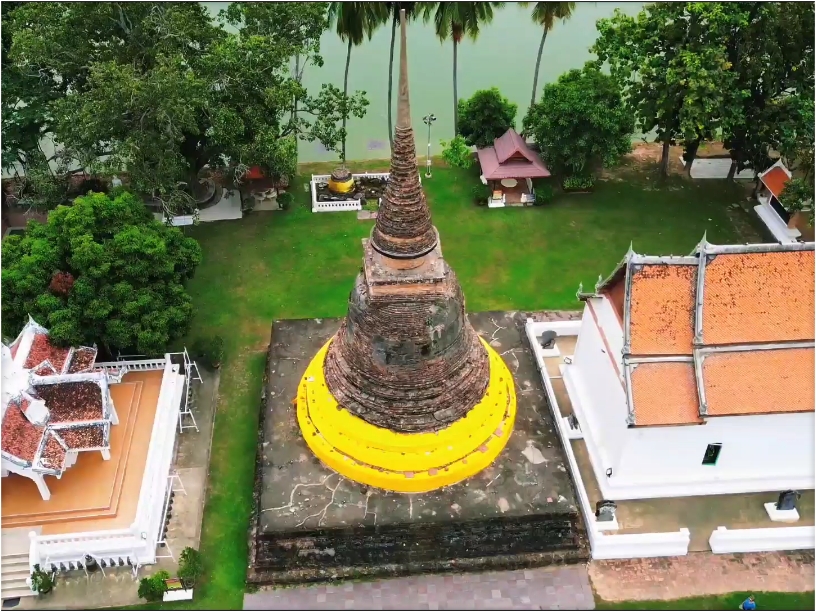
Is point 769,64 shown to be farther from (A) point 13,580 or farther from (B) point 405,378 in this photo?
(A) point 13,580

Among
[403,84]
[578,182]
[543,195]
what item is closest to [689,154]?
[578,182]

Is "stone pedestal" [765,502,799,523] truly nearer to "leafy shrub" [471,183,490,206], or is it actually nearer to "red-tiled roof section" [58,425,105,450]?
"leafy shrub" [471,183,490,206]

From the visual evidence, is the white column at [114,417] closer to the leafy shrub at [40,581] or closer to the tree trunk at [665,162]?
the leafy shrub at [40,581]

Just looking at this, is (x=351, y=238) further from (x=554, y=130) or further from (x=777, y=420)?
(x=777, y=420)

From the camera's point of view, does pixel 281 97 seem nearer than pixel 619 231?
Yes

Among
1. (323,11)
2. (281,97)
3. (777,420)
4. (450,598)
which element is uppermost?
(323,11)

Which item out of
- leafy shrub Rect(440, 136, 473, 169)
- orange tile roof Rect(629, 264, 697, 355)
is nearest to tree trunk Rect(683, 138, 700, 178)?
leafy shrub Rect(440, 136, 473, 169)

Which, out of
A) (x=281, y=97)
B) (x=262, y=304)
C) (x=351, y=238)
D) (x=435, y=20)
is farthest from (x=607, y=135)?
(x=262, y=304)

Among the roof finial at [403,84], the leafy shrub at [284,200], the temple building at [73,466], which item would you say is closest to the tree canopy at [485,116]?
the leafy shrub at [284,200]
